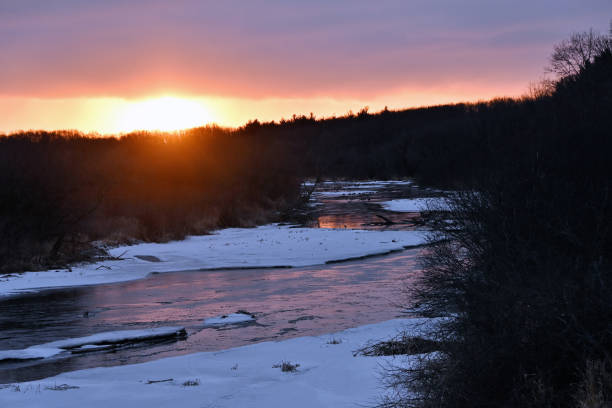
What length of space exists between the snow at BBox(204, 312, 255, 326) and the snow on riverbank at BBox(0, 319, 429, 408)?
297cm

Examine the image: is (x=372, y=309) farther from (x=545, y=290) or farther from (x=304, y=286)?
(x=545, y=290)

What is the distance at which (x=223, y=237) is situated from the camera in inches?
1380

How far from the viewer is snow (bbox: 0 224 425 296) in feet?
75.0

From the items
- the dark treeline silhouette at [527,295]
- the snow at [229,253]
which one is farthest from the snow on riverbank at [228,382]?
the snow at [229,253]

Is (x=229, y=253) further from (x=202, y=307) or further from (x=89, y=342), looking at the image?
(x=89, y=342)

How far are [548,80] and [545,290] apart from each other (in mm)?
56524

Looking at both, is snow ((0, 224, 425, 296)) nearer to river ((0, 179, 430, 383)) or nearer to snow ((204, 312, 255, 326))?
river ((0, 179, 430, 383))

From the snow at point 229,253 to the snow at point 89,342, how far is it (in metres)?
8.30

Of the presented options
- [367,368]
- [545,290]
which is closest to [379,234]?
[367,368]

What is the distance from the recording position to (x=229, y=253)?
94.8ft

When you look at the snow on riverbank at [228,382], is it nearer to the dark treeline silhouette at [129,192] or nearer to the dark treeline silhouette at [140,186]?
the dark treeline silhouette at [140,186]

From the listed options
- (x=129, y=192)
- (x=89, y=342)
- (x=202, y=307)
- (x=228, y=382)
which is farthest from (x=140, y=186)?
(x=228, y=382)

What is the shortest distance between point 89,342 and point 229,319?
3363 mm

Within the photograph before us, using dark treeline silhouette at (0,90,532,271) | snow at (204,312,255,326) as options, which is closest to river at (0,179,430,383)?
snow at (204,312,255,326)
